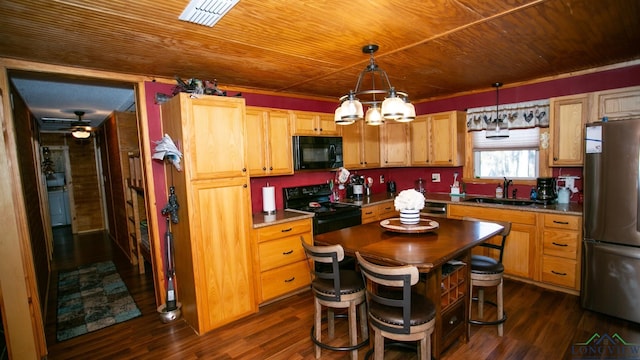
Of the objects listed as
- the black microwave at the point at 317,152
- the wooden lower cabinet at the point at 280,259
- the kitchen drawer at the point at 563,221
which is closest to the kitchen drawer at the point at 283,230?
the wooden lower cabinet at the point at 280,259

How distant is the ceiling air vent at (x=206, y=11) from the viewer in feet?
5.61

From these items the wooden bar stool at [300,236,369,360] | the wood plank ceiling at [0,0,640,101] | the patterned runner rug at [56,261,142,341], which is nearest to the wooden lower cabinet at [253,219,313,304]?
the wooden bar stool at [300,236,369,360]

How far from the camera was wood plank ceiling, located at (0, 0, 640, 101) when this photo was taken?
1815mm

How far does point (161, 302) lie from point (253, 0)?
3.04 metres

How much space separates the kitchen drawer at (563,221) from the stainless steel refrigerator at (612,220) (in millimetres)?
223

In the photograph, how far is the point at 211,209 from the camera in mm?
2787

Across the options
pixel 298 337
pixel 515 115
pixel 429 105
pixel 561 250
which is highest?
pixel 429 105

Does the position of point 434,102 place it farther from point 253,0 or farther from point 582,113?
point 253,0

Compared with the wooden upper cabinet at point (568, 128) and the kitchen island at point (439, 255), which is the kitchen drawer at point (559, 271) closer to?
the wooden upper cabinet at point (568, 128)

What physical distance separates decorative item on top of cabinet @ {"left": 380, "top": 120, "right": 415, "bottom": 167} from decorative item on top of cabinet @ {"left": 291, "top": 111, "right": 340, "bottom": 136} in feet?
3.35

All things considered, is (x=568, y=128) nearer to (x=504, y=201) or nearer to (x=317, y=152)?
(x=504, y=201)

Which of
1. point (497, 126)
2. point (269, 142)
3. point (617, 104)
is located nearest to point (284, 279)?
point (269, 142)

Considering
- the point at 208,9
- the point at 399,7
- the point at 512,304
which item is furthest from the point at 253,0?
the point at 512,304

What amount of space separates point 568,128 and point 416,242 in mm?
2473
